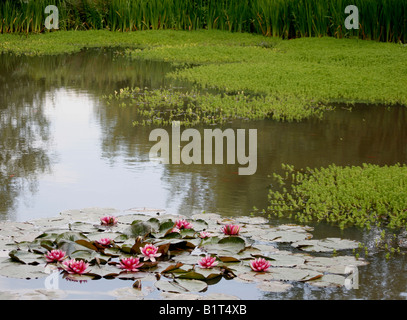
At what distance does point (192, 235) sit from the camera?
5.83 metres

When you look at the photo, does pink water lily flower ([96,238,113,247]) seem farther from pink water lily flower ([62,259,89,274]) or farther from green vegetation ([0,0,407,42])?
green vegetation ([0,0,407,42])

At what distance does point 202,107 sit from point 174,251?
6.76 meters

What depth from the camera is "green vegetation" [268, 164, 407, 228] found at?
661 cm

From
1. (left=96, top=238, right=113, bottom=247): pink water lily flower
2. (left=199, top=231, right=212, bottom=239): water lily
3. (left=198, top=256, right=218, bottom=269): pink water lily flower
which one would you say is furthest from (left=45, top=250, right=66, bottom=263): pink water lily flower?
(left=199, top=231, right=212, bottom=239): water lily

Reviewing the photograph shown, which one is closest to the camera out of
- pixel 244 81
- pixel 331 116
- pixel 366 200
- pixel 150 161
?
pixel 366 200

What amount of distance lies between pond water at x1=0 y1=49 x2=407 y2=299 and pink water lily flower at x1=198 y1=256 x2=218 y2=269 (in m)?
0.19

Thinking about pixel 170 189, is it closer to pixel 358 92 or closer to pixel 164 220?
pixel 164 220

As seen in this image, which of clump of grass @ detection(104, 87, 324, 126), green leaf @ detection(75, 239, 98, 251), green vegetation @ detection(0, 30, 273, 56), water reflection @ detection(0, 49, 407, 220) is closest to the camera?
green leaf @ detection(75, 239, 98, 251)

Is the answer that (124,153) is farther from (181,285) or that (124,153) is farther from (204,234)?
(181,285)

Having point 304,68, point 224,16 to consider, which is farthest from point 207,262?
point 224,16

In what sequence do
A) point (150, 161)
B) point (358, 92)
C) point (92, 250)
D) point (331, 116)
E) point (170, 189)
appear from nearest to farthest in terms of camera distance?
point (92, 250), point (170, 189), point (150, 161), point (331, 116), point (358, 92)
